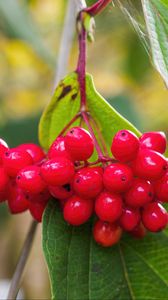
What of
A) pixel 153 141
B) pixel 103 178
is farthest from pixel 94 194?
pixel 153 141

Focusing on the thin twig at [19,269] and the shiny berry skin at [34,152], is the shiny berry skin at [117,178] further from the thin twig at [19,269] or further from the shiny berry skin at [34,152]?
the thin twig at [19,269]

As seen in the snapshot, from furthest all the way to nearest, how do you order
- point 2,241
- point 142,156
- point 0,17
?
1. point 2,241
2. point 0,17
3. point 142,156

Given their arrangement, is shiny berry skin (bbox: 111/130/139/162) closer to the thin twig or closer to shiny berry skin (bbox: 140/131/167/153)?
shiny berry skin (bbox: 140/131/167/153)

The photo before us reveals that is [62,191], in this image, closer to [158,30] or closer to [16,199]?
[16,199]

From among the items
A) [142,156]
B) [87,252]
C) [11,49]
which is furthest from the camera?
[11,49]

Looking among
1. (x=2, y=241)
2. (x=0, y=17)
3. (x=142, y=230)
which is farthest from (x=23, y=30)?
(x=142, y=230)

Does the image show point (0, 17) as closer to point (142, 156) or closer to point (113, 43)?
point (113, 43)
